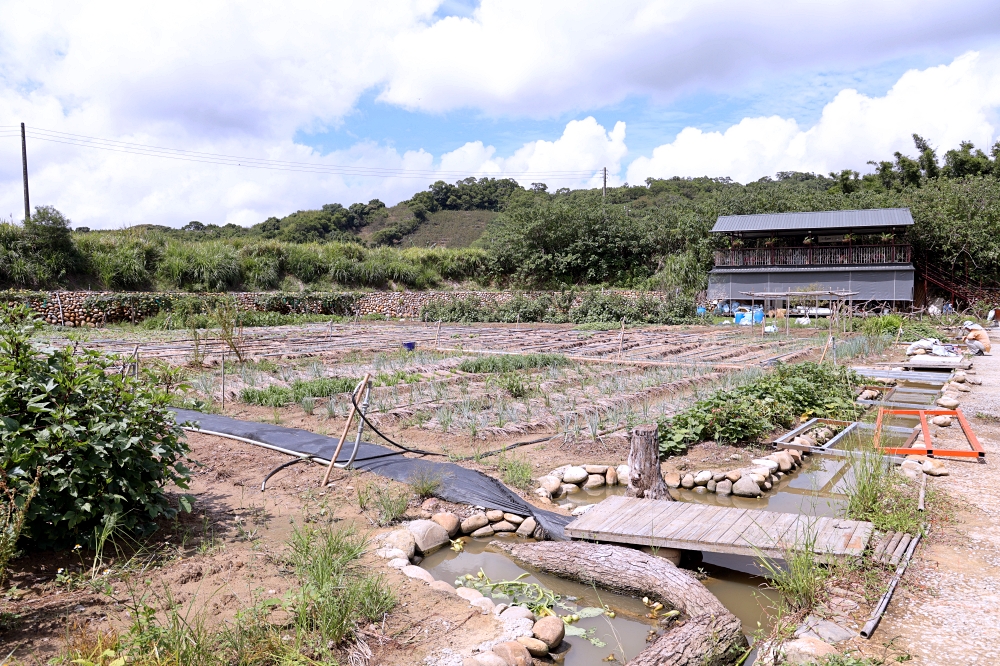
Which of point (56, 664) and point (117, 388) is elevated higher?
point (117, 388)

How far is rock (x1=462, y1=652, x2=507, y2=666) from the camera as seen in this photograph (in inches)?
112

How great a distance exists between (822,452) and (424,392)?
4.98m

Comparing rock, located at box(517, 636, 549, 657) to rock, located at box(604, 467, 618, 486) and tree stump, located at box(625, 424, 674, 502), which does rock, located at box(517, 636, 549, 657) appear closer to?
tree stump, located at box(625, 424, 674, 502)

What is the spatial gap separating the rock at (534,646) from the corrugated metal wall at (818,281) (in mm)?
23638

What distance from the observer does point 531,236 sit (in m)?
31.4

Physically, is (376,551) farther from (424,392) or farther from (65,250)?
(65,250)

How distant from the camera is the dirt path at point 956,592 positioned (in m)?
2.96

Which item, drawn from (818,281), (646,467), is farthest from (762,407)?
(818,281)

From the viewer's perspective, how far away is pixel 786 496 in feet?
18.9

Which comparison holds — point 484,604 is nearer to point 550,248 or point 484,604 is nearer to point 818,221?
point 818,221

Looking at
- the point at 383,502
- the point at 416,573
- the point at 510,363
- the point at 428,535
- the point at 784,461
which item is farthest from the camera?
the point at 510,363

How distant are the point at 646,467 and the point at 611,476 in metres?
0.73

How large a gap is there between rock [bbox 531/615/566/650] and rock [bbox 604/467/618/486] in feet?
8.28

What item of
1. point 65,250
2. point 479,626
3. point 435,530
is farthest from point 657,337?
Result: point 65,250
